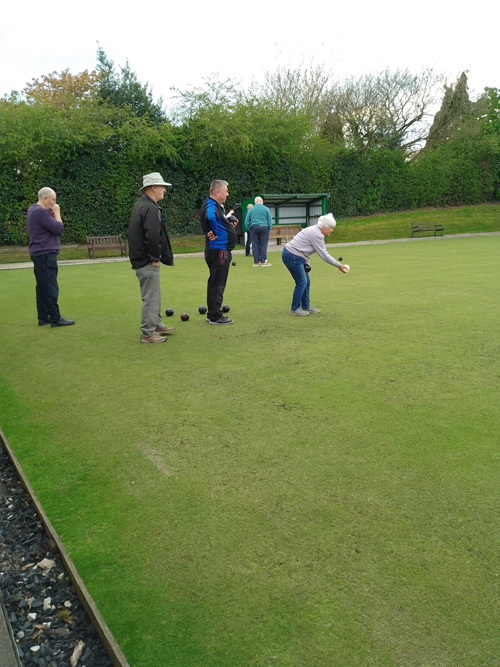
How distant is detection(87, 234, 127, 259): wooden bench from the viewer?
68.0ft

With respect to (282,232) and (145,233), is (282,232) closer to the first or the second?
(282,232)

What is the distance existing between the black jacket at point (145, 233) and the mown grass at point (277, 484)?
110 centimetres

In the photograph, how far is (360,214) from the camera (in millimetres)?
32344

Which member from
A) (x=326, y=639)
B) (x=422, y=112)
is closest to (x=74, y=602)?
(x=326, y=639)

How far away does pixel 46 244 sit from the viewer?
761 cm

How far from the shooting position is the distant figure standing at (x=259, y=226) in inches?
→ 583

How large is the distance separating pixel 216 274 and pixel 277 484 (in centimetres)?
470

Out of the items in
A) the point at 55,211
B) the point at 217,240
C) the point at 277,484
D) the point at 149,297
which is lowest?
the point at 277,484

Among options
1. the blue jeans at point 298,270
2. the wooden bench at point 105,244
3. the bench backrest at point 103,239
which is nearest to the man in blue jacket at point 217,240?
the blue jeans at point 298,270

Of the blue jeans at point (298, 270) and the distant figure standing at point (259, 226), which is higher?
the distant figure standing at point (259, 226)

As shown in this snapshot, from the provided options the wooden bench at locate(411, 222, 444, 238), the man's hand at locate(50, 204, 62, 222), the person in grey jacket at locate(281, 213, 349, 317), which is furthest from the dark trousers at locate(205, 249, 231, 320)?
the wooden bench at locate(411, 222, 444, 238)

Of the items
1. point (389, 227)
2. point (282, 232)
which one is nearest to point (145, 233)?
point (282, 232)

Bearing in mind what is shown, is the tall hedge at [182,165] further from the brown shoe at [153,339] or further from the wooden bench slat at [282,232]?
the brown shoe at [153,339]

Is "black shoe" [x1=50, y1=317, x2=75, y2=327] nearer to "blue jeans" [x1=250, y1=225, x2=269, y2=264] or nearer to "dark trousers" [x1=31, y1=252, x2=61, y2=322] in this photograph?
"dark trousers" [x1=31, y1=252, x2=61, y2=322]
